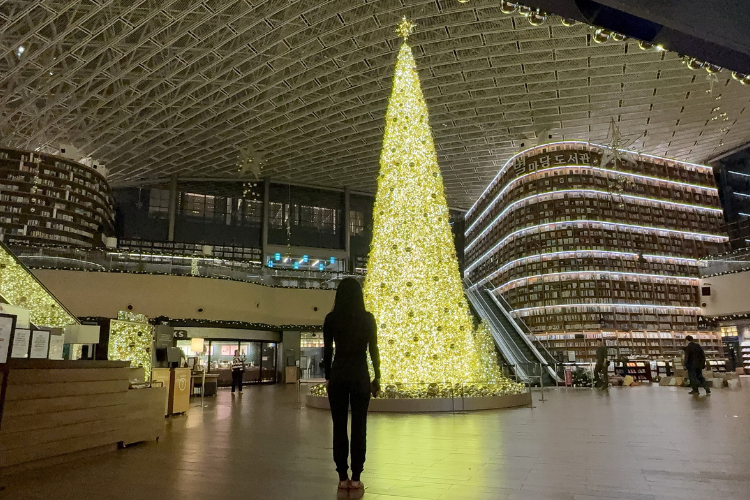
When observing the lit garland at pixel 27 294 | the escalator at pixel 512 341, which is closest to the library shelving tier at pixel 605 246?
the escalator at pixel 512 341

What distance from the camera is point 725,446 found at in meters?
3.70

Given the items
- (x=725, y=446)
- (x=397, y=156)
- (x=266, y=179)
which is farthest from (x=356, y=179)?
(x=725, y=446)

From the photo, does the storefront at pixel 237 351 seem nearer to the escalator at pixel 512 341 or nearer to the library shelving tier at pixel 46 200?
the library shelving tier at pixel 46 200

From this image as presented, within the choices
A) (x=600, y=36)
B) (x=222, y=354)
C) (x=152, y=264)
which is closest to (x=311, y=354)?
(x=222, y=354)

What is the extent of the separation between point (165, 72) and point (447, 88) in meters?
10.2

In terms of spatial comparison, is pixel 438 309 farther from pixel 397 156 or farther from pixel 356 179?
pixel 356 179

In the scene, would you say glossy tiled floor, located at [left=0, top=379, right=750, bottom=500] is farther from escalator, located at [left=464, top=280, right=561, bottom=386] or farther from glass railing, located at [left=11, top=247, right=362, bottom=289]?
glass railing, located at [left=11, top=247, right=362, bottom=289]

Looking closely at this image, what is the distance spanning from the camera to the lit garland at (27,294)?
21.4 feet

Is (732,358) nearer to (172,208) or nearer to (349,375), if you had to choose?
(349,375)

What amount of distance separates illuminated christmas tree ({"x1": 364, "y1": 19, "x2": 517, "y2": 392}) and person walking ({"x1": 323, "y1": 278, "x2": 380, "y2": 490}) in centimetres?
458

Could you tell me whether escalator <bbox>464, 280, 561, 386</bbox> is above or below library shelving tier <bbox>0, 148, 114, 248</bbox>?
below

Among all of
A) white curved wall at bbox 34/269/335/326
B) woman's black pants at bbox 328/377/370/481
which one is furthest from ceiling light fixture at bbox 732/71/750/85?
white curved wall at bbox 34/269/335/326

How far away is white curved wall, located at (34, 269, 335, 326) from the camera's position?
1580 centimetres

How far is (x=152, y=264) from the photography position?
56.2 feet
